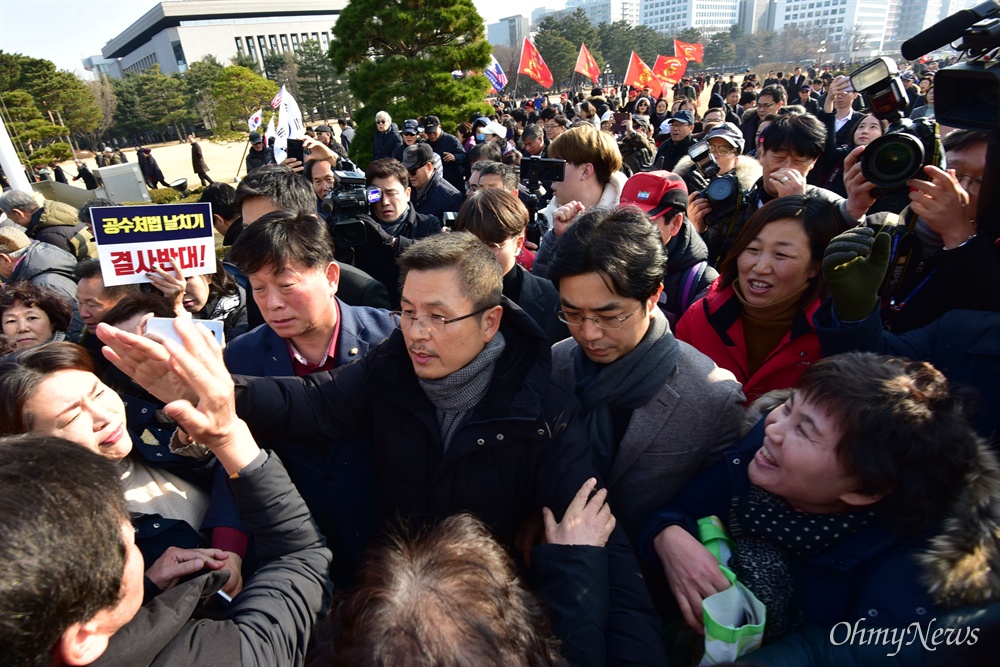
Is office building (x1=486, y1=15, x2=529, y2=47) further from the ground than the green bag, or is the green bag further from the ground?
office building (x1=486, y1=15, x2=529, y2=47)

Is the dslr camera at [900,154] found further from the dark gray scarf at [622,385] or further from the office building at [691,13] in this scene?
the office building at [691,13]

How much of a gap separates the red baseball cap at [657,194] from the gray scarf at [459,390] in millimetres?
1330

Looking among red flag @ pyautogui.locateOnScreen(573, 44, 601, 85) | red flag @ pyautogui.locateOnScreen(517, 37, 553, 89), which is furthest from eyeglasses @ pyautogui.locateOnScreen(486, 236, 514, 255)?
red flag @ pyautogui.locateOnScreen(573, 44, 601, 85)

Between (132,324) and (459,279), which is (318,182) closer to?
(132,324)

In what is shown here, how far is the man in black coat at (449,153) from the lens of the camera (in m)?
8.82

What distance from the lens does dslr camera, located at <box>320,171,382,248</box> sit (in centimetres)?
346

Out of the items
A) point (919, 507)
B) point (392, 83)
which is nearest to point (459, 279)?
point (919, 507)

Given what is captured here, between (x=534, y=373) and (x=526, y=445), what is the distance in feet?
0.74

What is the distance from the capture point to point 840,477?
1.43 metres

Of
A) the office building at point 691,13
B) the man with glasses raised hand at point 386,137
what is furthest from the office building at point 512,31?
the man with glasses raised hand at point 386,137

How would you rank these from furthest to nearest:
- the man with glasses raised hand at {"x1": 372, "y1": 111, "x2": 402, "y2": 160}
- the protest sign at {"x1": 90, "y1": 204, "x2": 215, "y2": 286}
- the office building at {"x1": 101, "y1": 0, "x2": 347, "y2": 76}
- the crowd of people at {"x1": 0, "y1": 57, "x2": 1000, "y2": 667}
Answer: the office building at {"x1": 101, "y1": 0, "x2": 347, "y2": 76}
the man with glasses raised hand at {"x1": 372, "y1": 111, "x2": 402, "y2": 160}
the protest sign at {"x1": 90, "y1": 204, "x2": 215, "y2": 286}
the crowd of people at {"x1": 0, "y1": 57, "x2": 1000, "y2": 667}

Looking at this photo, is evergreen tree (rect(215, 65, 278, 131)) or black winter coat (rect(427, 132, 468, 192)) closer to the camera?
black winter coat (rect(427, 132, 468, 192))

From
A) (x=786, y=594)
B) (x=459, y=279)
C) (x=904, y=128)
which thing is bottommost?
(x=786, y=594)

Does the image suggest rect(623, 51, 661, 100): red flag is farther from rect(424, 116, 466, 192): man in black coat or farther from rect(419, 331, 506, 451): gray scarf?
rect(419, 331, 506, 451): gray scarf
